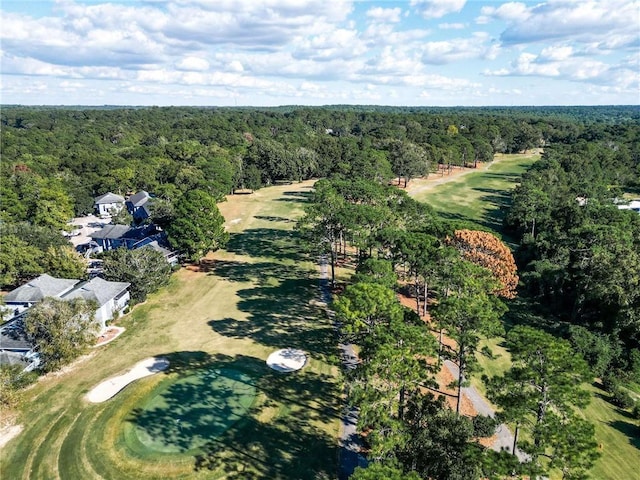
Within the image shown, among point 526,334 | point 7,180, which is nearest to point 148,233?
point 7,180

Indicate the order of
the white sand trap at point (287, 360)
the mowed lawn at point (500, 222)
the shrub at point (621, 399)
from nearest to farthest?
the mowed lawn at point (500, 222)
the shrub at point (621, 399)
the white sand trap at point (287, 360)

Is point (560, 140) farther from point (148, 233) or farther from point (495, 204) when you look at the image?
point (148, 233)

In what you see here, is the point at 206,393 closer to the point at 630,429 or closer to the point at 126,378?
the point at 126,378

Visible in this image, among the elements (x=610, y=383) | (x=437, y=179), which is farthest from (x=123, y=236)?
(x=437, y=179)

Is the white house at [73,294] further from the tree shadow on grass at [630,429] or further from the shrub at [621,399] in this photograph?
the shrub at [621,399]

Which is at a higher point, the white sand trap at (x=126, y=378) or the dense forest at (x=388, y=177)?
the dense forest at (x=388, y=177)

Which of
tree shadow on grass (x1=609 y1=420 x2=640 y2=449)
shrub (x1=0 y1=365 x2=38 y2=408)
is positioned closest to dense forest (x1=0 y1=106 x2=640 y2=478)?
tree shadow on grass (x1=609 y1=420 x2=640 y2=449)

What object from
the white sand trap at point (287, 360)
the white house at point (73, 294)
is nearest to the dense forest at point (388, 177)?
the white house at point (73, 294)
